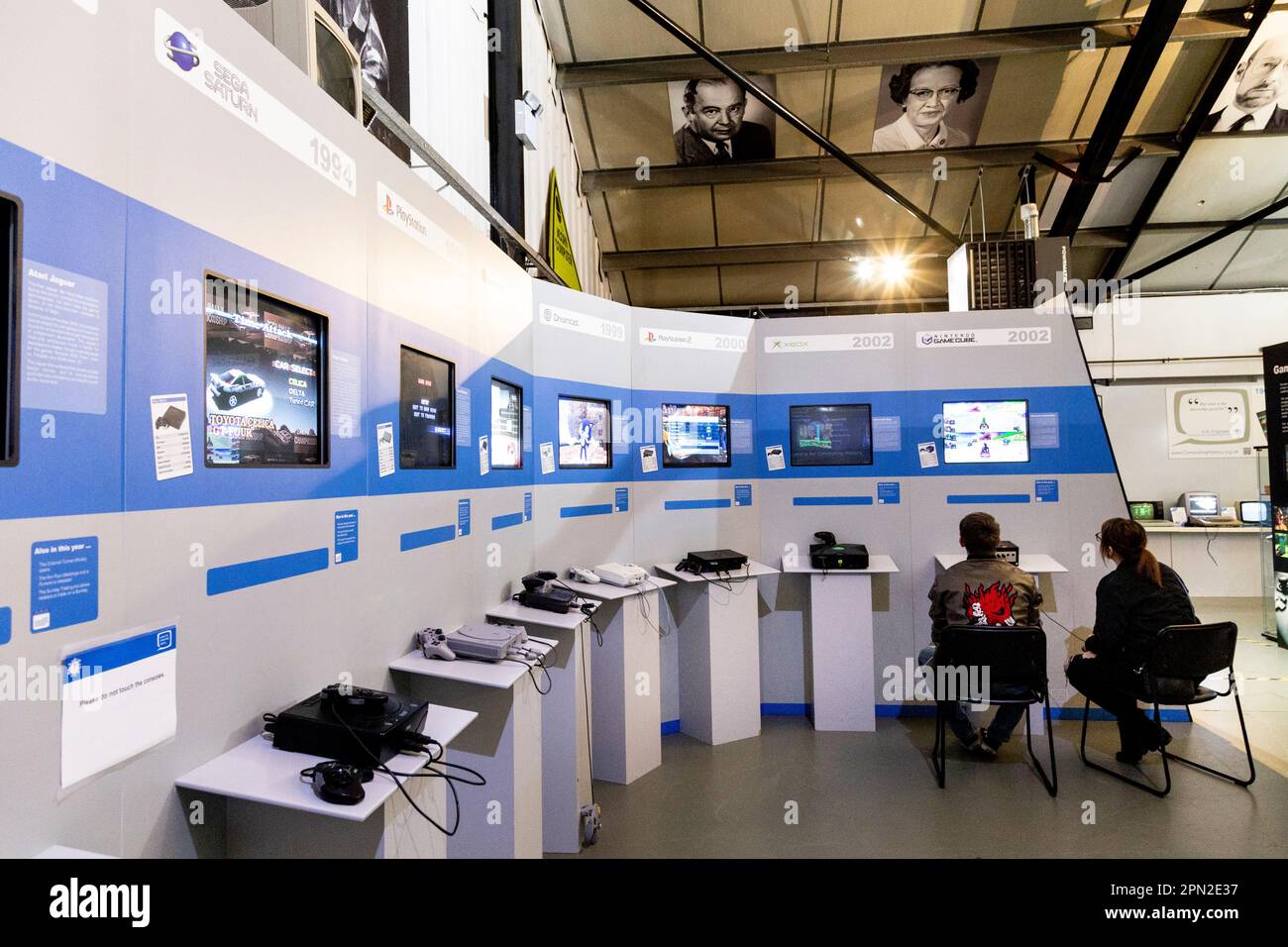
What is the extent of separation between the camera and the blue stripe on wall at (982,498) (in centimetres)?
450

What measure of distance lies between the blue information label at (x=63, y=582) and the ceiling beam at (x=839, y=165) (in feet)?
21.2

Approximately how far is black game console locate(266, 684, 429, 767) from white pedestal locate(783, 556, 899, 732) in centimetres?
311

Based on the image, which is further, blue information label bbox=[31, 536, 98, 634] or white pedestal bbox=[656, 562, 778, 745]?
white pedestal bbox=[656, 562, 778, 745]

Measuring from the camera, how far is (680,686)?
14.1 feet

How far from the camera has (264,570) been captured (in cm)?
165

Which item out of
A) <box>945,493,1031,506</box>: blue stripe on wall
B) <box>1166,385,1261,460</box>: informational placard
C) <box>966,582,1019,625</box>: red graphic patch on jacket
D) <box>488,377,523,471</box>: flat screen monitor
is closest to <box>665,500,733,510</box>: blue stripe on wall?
<box>488,377,523,471</box>: flat screen monitor

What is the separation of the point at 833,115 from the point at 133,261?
6498 millimetres

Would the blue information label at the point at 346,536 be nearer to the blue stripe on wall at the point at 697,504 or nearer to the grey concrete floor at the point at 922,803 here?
the grey concrete floor at the point at 922,803

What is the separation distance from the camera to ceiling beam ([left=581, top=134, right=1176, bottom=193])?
21.2ft

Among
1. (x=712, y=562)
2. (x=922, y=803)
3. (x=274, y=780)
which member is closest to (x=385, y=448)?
(x=274, y=780)

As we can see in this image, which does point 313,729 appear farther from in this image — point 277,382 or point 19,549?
point 277,382

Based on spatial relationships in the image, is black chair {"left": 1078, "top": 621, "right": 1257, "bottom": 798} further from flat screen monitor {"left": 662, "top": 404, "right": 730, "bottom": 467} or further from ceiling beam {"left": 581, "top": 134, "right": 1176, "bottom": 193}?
ceiling beam {"left": 581, "top": 134, "right": 1176, "bottom": 193}

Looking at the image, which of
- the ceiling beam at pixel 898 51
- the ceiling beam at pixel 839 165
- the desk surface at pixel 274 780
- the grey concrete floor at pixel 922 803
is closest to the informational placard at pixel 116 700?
the desk surface at pixel 274 780
